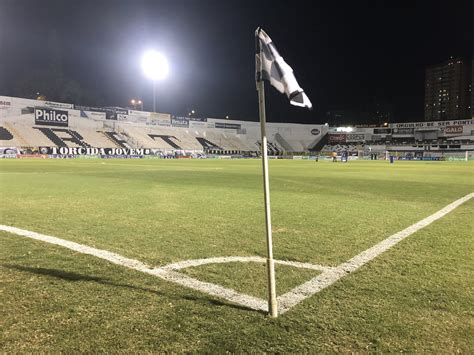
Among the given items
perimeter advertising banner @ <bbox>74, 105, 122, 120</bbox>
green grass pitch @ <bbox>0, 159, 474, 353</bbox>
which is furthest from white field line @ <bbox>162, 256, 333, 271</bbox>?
perimeter advertising banner @ <bbox>74, 105, 122, 120</bbox>

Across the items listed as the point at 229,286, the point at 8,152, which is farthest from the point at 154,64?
the point at 229,286

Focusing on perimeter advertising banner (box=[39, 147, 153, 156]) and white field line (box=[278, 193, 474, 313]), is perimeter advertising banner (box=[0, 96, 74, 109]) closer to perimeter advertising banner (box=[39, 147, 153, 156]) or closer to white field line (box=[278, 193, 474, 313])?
perimeter advertising banner (box=[39, 147, 153, 156])

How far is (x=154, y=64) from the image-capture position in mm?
70750

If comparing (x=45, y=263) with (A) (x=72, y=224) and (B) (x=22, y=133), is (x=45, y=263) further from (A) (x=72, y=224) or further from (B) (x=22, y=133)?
(B) (x=22, y=133)

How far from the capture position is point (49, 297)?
3.98 meters

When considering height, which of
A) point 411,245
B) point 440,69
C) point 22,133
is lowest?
point 411,245

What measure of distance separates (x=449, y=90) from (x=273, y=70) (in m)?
178

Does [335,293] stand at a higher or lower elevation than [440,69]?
lower

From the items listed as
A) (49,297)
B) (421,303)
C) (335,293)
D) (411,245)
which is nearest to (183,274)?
(49,297)

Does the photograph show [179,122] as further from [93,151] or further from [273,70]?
[273,70]

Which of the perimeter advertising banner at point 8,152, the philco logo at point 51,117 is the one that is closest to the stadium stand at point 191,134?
the philco logo at point 51,117

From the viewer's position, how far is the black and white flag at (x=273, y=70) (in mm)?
3873

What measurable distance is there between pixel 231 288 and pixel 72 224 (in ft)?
15.6

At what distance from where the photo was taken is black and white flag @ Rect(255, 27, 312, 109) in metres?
3.87
